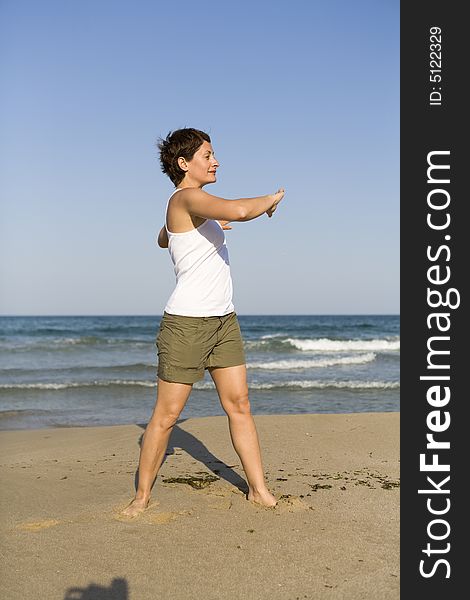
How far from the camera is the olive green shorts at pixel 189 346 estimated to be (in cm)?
391

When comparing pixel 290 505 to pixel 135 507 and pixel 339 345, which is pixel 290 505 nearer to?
pixel 135 507

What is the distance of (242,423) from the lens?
4152mm

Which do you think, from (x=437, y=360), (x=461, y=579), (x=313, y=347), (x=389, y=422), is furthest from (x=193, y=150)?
(x=313, y=347)

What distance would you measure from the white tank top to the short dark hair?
1.20ft

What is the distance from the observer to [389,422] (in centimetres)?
750

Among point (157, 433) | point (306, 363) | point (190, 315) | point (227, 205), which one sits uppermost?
point (227, 205)

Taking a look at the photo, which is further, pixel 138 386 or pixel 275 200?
pixel 138 386

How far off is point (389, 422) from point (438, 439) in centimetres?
401

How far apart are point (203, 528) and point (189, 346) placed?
99 cm

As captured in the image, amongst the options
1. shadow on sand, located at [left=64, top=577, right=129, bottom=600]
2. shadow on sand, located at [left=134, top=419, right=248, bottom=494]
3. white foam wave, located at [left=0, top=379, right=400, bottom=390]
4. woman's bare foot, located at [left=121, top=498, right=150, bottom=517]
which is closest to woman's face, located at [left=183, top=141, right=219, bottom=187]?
woman's bare foot, located at [left=121, top=498, right=150, bottom=517]

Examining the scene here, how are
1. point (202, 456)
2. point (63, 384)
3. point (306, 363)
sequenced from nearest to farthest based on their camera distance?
point (202, 456)
point (63, 384)
point (306, 363)

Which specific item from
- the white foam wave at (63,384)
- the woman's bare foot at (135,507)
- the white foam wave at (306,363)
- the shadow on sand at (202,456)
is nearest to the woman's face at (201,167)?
the woman's bare foot at (135,507)

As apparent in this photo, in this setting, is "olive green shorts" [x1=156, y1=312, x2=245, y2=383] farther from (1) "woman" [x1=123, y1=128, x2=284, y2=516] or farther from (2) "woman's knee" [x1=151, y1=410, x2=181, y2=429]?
(2) "woman's knee" [x1=151, y1=410, x2=181, y2=429]

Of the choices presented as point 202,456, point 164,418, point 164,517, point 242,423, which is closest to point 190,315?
point 164,418
